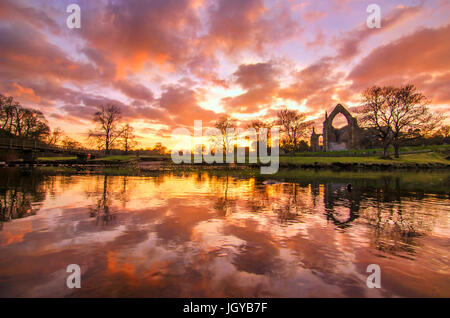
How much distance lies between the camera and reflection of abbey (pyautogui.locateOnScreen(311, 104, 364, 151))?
6900 centimetres

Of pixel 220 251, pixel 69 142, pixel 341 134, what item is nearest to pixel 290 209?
pixel 220 251

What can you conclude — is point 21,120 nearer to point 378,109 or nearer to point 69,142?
point 69,142

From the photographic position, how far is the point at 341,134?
76688mm

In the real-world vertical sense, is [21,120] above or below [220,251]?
above

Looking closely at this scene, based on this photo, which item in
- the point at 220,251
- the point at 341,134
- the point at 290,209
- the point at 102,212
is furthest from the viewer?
the point at 341,134

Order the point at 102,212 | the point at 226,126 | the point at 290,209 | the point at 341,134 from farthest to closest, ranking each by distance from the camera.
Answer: the point at 341,134 < the point at 226,126 < the point at 290,209 < the point at 102,212

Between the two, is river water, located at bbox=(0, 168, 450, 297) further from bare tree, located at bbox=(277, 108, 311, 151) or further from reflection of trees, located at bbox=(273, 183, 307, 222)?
bare tree, located at bbox=(277, 108, 311, 151)

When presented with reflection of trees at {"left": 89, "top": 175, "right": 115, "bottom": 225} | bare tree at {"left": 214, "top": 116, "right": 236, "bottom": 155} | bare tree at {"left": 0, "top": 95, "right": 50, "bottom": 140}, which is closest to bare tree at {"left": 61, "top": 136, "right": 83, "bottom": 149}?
bare tree at {"left": 0, "top": 95, "right": 50, "bottom": 140}

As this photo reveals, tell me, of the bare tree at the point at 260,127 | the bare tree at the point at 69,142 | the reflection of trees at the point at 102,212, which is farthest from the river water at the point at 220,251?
the bare tree at the point at 69,142

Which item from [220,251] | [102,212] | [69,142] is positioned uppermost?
[69,142]

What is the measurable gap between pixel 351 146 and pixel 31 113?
89.7 meters

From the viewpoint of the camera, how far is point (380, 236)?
5531 mm
